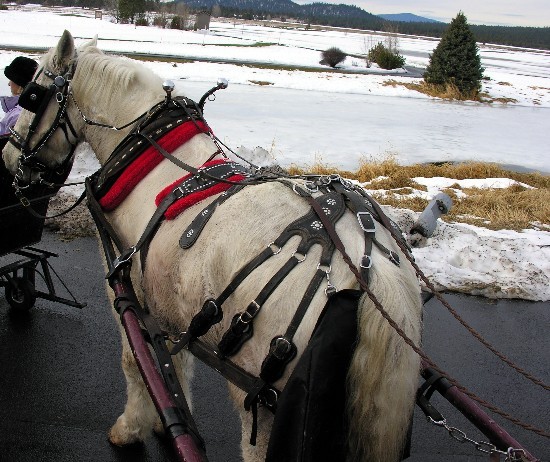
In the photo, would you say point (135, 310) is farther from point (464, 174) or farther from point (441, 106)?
point (441, 106)

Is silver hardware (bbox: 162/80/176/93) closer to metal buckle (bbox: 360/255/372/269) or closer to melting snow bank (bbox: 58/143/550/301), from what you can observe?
metal buckle (bbox: 360/255/372/269)

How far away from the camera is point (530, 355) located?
450cm

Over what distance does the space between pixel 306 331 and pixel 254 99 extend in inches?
542

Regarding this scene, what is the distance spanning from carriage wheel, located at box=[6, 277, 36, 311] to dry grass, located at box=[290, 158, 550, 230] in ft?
15.6

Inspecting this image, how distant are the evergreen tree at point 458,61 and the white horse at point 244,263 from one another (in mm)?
19634

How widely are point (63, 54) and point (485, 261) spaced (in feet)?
15.8

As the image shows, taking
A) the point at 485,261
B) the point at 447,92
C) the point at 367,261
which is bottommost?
the point at 485,261

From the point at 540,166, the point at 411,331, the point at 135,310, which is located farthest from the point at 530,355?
the point at 540,166

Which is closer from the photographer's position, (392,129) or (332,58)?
(392,129)

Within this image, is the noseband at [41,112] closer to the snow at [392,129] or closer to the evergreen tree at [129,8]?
the snow at [392,129]

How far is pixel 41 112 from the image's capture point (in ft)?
9.80

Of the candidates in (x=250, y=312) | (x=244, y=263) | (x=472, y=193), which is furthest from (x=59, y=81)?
(x=472, y=193)

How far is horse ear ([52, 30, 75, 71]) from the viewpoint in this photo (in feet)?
9.50

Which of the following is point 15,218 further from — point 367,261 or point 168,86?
point 367,261
